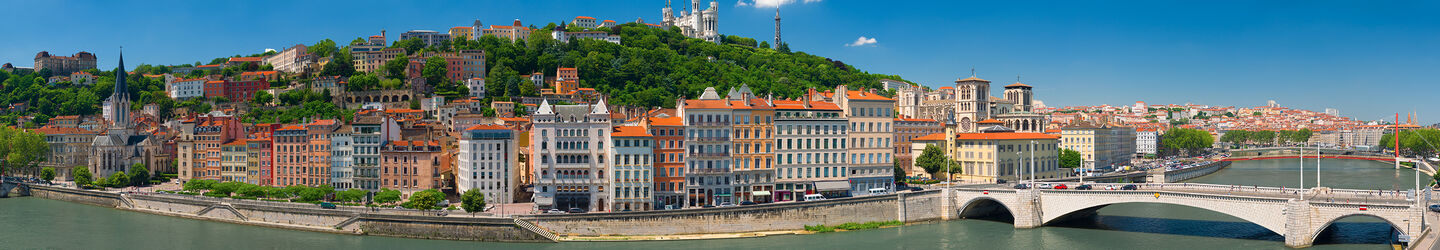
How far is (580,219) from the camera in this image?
45.7 m

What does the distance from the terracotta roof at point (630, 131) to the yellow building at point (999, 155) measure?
24.1m

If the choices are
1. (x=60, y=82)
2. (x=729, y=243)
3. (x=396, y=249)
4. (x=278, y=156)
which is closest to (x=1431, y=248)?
(x=729, y=243)

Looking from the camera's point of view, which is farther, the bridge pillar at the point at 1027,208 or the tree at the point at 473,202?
the bridge pillar at the point at 1027,208

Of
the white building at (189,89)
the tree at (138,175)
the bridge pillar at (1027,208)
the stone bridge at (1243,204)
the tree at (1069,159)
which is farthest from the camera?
the white building at (189,89)

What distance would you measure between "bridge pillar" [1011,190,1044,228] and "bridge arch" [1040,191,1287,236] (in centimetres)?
37

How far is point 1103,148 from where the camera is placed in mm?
94375

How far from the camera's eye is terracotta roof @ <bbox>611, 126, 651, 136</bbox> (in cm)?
4925

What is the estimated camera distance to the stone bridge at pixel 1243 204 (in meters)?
39.1

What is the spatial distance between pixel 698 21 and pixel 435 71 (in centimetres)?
6737

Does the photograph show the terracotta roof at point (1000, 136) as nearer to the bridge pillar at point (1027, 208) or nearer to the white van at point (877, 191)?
the white van at point (877, 191)

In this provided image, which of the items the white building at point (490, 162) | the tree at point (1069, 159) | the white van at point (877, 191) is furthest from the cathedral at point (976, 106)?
the white building at point (490, 162)

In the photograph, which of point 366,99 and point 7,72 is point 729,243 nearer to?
point 366,99

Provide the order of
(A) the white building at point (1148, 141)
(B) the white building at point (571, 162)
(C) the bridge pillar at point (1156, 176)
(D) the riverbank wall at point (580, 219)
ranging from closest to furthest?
(D) the riverbank wall at point (580, 219) → (B) the white building at point (571, 162) → (C) the bridge pillar at point (1156, 176) → (A) the white building at point (1148, 141)

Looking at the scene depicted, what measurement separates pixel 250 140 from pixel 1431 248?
60.3 meters
